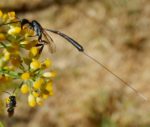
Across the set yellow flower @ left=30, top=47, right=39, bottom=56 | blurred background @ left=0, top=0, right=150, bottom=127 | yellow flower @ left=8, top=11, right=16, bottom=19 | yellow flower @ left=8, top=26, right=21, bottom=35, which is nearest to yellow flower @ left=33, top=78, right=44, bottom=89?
yellow flower @ left=30, top=47, right=39, bottom=56

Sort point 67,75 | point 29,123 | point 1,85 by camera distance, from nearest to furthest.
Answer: point 1,85
point 29,123
point 67,75

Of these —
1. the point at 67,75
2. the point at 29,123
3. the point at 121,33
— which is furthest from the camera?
the point at 121,33

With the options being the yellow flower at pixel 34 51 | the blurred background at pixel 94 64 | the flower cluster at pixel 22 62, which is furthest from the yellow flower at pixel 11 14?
the blurred background at pixel 94 64

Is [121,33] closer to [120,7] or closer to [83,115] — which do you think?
[120,7]

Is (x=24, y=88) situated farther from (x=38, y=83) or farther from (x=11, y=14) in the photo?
(x=11, y=14)

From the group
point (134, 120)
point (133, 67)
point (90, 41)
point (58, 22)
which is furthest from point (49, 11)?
point (134, 120)

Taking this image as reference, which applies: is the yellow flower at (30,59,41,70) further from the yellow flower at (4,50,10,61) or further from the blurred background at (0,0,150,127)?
the blurred background at (0,0,150,127)

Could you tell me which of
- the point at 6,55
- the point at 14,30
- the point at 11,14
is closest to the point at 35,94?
the point at 6,55
